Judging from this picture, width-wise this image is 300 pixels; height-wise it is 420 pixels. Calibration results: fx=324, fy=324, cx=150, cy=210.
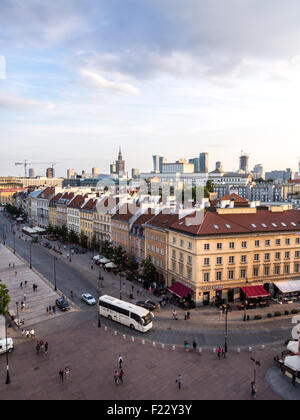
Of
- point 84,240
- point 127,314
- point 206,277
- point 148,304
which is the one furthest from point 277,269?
point 84,240

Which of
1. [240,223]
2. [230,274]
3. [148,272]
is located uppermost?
[240,223]

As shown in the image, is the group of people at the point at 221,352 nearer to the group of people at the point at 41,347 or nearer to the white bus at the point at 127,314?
the white bus at the point at 127,314

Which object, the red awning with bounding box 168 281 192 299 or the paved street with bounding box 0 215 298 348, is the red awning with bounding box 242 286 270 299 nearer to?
the paved street with bounding box 0 215 298 348

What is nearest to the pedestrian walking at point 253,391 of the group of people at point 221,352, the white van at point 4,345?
the group of people at point 221,352

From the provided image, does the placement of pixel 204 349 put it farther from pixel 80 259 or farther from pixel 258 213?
pixel 80 259

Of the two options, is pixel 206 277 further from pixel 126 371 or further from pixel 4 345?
pixel 4 345


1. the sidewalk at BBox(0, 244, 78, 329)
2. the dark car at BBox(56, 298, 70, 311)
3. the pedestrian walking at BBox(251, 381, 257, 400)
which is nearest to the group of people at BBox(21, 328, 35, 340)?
the sidewalk at BBox(0, 244, 78, 329)

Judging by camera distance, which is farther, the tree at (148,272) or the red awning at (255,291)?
the tree at (148,272)
